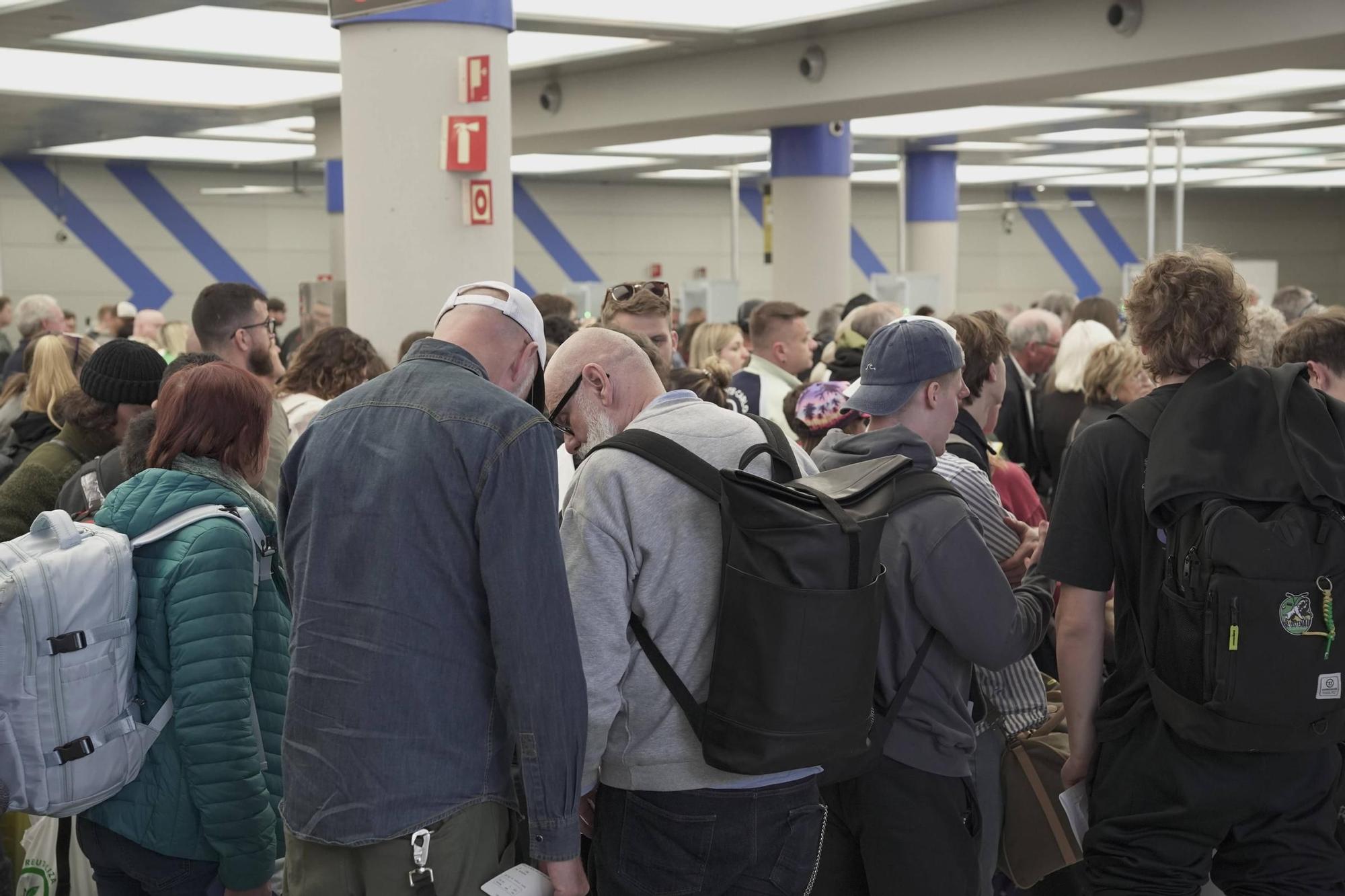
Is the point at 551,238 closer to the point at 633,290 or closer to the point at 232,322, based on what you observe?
the point at 232,322

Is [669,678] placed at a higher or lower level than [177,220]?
lower

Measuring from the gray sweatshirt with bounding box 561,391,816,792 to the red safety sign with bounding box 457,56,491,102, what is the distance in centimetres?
469

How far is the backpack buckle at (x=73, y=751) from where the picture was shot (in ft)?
8.29

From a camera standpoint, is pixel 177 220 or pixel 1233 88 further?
pixel 177 220

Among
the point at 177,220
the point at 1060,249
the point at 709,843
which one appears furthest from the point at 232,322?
the point at 1060,249

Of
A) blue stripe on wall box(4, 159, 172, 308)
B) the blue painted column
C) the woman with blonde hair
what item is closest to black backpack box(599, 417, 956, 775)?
the woman with blonde hair

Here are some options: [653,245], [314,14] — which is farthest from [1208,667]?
[653,245]

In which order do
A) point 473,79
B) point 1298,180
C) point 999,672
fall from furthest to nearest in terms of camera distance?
point 1298,180 < point 473,79 < point 999,672

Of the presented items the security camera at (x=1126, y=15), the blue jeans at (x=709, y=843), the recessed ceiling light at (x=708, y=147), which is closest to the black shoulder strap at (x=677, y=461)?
the blue jeans at (x=709, y=843)

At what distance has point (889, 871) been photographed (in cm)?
250

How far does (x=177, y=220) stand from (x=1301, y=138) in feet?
49.9

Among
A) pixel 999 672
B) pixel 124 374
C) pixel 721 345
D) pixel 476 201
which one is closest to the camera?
pixel 999 672

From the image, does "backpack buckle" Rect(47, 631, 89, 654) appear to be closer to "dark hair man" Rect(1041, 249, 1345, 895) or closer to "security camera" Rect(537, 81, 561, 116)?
"dark hair man" Rect(1041, 249, 1345, 895)

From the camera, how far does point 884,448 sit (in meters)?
2.63
